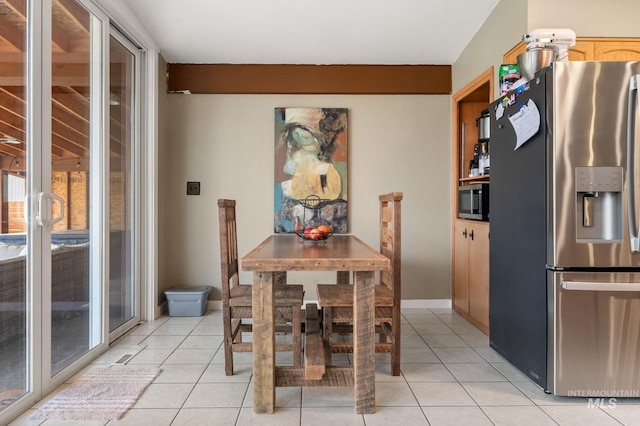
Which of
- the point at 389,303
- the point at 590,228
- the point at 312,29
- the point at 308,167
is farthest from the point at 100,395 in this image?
the point at 312,29

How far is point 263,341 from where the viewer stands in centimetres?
190

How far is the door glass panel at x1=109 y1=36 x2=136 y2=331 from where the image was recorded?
2.98 metres

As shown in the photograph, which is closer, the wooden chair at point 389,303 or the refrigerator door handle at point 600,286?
the refrigerator door handle at point 600,286

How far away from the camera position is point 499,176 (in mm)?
2586

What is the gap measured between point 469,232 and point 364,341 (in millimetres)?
1900

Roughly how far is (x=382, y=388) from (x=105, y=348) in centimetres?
192

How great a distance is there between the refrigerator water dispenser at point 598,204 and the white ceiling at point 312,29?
1.58 m

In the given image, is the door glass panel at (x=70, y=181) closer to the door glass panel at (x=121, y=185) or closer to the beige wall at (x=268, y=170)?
the door glass panel at (x=121, y=185)

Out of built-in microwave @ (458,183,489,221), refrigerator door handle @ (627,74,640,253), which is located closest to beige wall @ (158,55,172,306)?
built-in microwave @ (458,183,489,221)

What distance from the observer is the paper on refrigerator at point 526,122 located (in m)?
A: 2.09

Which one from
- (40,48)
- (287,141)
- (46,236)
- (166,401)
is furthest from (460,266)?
(40,48)

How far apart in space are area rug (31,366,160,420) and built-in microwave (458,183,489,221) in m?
2.56

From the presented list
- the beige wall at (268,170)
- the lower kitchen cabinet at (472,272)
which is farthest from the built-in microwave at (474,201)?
the beige wall at (268,170)

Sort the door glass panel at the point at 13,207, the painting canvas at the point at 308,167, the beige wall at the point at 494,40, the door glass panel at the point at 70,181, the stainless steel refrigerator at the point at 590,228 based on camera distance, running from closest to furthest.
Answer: the door glass panel at the point at 13,207 → the stainless steel refrigerator at the point at 590,228 → the door glass panel at the point at 70,181 → the beige wall at the point at 494,40 → the painting canvas at the point at 308,167
